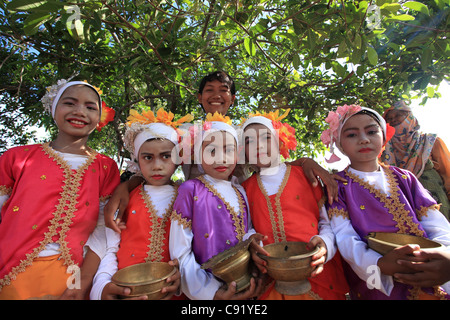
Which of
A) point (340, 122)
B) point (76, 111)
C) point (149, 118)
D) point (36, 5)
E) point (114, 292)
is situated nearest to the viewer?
point (114, 292)

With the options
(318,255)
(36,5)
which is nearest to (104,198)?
(36,5)

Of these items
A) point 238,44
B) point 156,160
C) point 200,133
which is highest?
point 238,44

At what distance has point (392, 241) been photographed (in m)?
1.85

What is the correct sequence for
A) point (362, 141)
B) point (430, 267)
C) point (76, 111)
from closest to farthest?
point (430, 267), point (362, 141), point (76, 111)

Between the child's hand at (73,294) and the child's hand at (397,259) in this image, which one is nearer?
the child's hand at (397,259)

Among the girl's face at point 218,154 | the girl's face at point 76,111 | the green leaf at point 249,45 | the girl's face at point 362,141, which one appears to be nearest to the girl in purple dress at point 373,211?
the girl's face at point 362,141

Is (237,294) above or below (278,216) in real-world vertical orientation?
below

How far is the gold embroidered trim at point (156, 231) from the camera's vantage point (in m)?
2.03

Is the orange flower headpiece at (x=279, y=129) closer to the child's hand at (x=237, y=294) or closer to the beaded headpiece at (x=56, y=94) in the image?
the child's hand at (x=237, y=294)

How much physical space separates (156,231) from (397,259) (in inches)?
65.4

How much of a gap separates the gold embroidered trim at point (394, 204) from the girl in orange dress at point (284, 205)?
1.23 feet

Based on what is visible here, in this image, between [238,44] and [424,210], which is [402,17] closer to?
[424,210]

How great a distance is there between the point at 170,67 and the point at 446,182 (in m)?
3.39

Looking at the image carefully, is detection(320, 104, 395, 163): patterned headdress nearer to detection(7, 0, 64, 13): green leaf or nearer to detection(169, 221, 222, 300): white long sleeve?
detection(169, 221, 222, 300): white long sleeve
